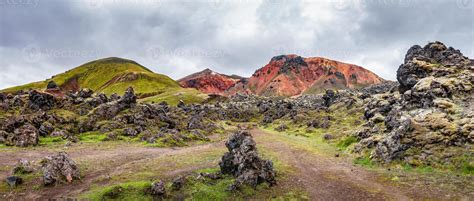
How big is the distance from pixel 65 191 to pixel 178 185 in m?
8.89

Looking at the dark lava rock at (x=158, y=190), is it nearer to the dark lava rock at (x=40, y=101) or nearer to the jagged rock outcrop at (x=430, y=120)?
the jagged rock outcrop at (x=430, y=120)

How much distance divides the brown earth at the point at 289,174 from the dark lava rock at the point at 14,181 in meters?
0.87

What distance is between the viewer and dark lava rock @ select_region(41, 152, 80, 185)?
79.9 feet

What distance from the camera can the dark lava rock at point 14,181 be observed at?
2395 centimetres

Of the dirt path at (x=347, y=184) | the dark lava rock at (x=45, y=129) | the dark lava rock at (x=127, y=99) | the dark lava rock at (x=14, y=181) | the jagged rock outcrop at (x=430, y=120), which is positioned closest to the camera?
the dirt path at (x=347, y=184)

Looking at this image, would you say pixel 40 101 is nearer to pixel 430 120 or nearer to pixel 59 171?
pixel 59 171

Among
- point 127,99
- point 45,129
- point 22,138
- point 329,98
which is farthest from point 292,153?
point 329,98

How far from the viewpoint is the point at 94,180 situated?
2597 cm

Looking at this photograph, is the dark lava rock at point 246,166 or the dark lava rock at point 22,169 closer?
the dark lava rock at point 246,166

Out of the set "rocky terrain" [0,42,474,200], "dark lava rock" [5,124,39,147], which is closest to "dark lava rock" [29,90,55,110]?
"rocky terrain" [0,42,474,200]

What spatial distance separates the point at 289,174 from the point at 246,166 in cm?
570

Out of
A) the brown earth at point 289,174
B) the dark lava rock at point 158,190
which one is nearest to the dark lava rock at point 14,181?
the brown earth at point 289,174

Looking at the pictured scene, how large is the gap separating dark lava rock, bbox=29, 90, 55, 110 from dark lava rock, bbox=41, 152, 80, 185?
191ft

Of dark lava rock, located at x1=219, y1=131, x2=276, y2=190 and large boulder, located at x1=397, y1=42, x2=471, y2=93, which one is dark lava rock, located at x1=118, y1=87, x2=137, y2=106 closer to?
dark lava rock, located at x1=219, y1=131, x2=276, y2=190
